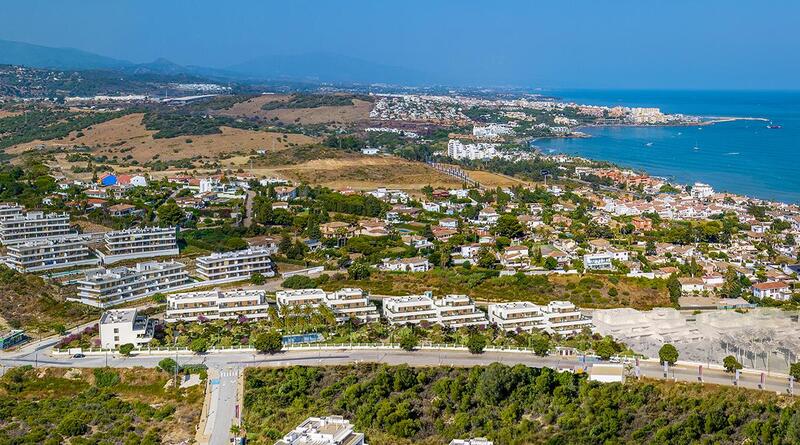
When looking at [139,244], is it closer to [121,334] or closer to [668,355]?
[121,334]

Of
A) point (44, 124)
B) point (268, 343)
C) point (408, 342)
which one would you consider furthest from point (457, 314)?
point (44, 124)

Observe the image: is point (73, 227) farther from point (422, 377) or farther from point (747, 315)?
point (747, 315)

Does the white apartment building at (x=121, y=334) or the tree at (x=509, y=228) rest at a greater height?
the tree at (x=509, y=228)

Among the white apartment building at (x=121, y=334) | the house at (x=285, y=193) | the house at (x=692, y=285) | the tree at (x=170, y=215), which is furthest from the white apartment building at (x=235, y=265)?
the house at (x=692, y=285)

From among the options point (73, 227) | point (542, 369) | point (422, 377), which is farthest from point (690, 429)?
point (73, 227)

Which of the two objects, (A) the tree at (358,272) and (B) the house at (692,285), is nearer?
(B) the house at (692,285)

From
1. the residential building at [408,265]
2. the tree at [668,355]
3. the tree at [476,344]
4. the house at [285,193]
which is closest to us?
the tree at [668,355]

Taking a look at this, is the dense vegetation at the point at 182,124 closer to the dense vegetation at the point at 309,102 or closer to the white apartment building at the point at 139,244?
the dense vegetation at the point at 309,102

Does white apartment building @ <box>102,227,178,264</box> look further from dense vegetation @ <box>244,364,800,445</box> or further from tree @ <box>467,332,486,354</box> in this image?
tree @ <box>467,332,486,354</box>
